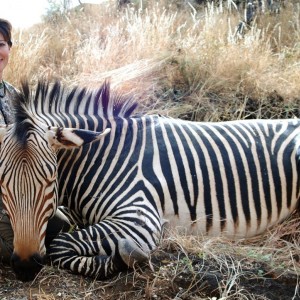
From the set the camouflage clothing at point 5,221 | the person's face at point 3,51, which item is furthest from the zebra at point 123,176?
the person's face at point 3,51

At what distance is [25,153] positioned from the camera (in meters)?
2.55

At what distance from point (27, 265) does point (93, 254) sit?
0.41m

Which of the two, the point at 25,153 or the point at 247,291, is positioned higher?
the point at 25,153

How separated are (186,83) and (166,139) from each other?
8.23ft

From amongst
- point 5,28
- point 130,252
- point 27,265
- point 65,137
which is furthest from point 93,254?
point 5,28

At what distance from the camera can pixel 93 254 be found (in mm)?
2740

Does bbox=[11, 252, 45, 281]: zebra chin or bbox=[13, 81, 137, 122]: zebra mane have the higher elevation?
bbox=[13, 81, 137, 122]: zebra mane

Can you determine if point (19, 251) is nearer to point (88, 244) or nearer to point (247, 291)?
point (88, 244)

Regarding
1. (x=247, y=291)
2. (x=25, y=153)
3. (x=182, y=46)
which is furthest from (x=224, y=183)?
(x=182, y=46)

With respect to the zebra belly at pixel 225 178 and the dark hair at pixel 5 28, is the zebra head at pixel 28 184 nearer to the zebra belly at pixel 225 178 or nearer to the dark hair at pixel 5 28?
the zebra belly at pixel 225 178

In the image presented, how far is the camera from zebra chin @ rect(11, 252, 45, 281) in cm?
244

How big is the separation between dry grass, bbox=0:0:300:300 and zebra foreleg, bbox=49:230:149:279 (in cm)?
6

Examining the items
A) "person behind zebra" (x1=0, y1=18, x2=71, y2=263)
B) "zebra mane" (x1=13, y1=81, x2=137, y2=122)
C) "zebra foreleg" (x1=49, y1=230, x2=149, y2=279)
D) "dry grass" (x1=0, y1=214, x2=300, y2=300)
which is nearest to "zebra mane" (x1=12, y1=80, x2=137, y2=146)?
"zebra mane" (x1=13, y1=81, x2=137, y2=122)

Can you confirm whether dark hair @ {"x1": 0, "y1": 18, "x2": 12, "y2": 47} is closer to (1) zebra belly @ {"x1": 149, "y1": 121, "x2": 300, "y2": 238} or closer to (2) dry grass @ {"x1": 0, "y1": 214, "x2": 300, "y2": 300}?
(1) zebra belly @ {"x1": 149, "y1": 121, "x2": 300, "y2": 238}
